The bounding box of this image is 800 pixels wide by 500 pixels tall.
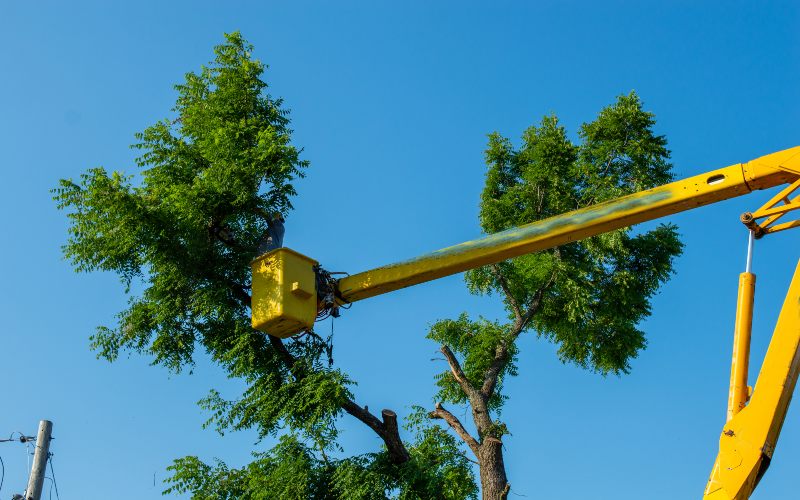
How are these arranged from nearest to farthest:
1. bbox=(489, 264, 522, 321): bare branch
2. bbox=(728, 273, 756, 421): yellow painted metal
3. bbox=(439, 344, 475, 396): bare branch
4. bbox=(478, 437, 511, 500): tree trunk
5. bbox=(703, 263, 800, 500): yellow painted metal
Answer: bbox=(703, 263, 800, 500): yellow painted metal < bbox=(728, 273, 756, 421): yellow painted metal < bbox=(478, 437, 511, 500): tree trunk < bbox=(439, 344, 475, 396): bare branch < bbox=(489, 264, 522, 321): bare branch

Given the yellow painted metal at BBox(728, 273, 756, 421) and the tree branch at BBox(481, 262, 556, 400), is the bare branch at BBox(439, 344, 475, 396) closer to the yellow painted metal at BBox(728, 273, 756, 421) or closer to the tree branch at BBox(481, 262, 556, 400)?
the tree branch at BBox(481, 262, 556, 400)

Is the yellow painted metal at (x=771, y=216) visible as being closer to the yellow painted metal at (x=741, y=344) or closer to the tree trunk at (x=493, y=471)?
the yellow painted metal at (x=741, y=344)

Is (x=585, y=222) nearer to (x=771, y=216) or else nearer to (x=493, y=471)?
(x=771, y=216)

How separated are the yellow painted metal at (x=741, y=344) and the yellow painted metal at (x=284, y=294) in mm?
5395

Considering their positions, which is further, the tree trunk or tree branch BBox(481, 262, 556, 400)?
tree branch BBox(481, 262, 556, 400)

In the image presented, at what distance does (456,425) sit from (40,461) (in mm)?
7777

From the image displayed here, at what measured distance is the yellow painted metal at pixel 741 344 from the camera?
32.6ft

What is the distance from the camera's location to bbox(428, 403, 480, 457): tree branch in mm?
17406

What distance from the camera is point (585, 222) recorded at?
1211cm

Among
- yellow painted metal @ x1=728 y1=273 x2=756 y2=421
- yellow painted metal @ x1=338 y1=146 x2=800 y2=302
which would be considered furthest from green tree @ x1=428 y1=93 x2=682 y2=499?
yellow painted metal @ x1=728 y1=273 x2=756 y2=421

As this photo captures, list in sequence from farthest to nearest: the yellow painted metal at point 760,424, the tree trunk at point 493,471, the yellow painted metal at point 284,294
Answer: the tree trunk at point 493,471 → the yellow painted metal at point 284,294 → the yellow painted metal at point 760,424

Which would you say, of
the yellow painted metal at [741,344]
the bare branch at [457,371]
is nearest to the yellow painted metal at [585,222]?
the yellow painted metal at [741,344]

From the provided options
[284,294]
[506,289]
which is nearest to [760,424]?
[284,294]

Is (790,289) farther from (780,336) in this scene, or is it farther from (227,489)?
(227,489)
